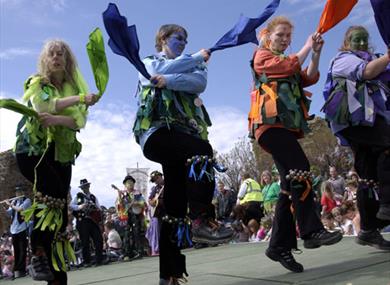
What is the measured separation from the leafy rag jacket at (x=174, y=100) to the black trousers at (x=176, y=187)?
0.07 metres

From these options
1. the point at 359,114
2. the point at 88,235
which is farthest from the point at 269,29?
the point at 88,235

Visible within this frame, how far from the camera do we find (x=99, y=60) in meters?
3.32

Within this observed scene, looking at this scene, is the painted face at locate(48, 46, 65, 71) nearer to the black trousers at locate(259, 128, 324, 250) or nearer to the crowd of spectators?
the black trousers at locate(259, 128, 324, 250)

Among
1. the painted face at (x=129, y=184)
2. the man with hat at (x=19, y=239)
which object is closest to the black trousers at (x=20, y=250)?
the man with hat at (x=19, y=239)

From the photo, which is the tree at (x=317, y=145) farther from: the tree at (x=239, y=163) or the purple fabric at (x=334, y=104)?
the purple fabric at (x=334, y=104)

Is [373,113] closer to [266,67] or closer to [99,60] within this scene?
[266,67]

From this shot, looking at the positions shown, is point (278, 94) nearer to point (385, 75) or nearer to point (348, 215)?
point (385, 75)

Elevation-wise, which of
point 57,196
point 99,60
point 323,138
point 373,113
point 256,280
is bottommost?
point 256,280

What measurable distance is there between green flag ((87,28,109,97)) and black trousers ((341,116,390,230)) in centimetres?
183

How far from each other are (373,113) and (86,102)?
201 cm

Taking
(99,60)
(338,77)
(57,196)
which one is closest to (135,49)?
(99,60)

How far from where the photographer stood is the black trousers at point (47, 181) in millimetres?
3312

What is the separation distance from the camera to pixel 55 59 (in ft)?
11.5

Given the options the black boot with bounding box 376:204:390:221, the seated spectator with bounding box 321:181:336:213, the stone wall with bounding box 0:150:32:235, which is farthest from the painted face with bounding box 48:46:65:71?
the stone wall with bounding box 0:150:32:235
